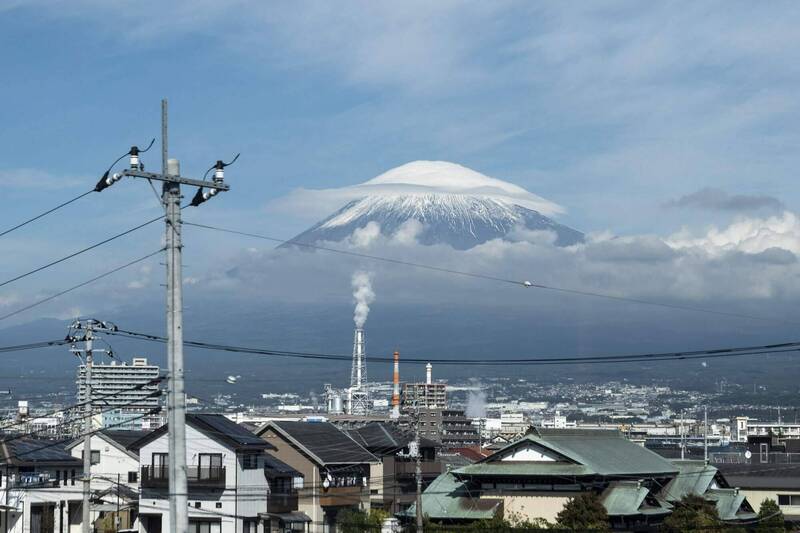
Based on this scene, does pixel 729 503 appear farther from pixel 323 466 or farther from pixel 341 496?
pixel 323 466

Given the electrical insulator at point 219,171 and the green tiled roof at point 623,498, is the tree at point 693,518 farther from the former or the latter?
the electrical insulator at point 219,171

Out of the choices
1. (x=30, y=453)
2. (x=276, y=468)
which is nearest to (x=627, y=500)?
(x=276, y=468)

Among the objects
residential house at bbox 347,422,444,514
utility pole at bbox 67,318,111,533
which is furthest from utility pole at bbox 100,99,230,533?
residential house at bbox 347,422,444,514

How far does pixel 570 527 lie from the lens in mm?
47000

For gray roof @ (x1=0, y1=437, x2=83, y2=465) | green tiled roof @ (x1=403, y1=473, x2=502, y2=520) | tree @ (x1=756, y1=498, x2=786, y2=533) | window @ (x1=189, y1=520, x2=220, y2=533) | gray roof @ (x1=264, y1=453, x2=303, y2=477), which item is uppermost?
gray roof @ (x1=0, y1=437, x2=83, y2=465)

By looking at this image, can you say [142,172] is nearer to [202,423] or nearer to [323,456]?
[202,423]

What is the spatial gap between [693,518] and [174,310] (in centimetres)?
3047

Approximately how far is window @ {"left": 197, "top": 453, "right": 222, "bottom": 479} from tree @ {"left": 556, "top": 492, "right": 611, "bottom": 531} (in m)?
14.9

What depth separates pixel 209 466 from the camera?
5288 centimetres

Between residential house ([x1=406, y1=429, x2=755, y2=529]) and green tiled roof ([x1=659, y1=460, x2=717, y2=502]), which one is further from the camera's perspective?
green tiled roof ([x1=659, y1=460, x2=717, y2=502])

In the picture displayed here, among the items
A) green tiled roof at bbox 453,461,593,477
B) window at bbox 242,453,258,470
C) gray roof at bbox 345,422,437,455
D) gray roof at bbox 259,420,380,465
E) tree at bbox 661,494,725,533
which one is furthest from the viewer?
gray roof at bbox 345,422,437,455

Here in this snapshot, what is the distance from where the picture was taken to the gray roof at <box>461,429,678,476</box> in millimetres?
50219

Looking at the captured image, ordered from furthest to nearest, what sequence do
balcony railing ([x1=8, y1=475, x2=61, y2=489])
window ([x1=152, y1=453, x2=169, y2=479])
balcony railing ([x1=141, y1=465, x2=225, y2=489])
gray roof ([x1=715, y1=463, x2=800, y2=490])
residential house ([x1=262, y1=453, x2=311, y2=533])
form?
gray roof ([x1=715, y1=463, x2=800, y2=490]) → balcony railing ([x1=8, y1=475, x2=61, y2=489]) → residential house ([x1=262, y1=453, x2=311, y2=533]) → window ([x1=152, y1=453, x2=169, y2=479]) → balcony railing ([x1=141, y1=465, x2=225, y2=489])

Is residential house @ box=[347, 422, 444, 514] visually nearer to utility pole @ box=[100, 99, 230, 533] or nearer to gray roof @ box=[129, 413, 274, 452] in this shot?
gray roof @ box=[129, 413, 274, 452]
